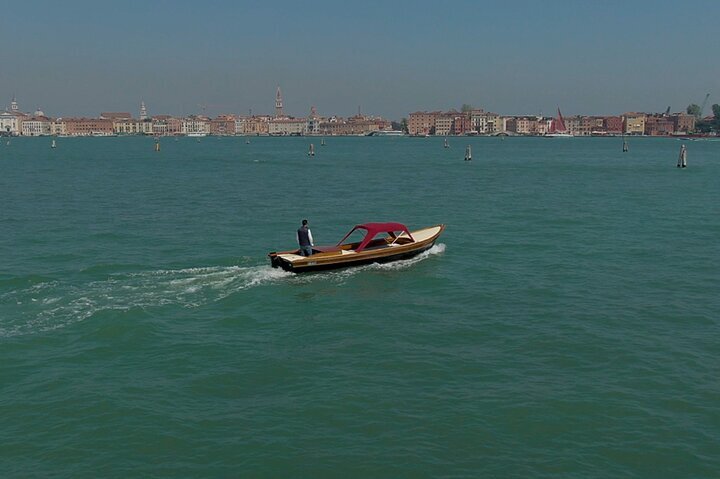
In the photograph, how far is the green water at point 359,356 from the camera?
1483 centimetres

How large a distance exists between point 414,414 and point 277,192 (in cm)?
5048

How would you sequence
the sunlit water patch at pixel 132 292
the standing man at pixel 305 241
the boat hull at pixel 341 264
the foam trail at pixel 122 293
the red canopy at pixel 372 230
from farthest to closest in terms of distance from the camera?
the red canopy at pixel 372 230
the standing man at pixel 305 241
the boat hull at pixel 341 264
the sunlit water patch at pixel 132 292
the foam trail at pixel 122 293

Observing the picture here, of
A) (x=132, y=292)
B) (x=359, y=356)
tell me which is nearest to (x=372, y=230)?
(x=132, y=292)

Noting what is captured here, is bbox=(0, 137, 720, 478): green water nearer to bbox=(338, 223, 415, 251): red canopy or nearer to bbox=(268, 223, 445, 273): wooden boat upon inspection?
bbox=(268, 223, 445, 273): wooden boat

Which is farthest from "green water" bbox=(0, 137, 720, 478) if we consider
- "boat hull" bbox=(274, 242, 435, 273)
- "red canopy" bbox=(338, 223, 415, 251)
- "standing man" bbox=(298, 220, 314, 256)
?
"red canopy" bbox=(338, 223, 415, 251)

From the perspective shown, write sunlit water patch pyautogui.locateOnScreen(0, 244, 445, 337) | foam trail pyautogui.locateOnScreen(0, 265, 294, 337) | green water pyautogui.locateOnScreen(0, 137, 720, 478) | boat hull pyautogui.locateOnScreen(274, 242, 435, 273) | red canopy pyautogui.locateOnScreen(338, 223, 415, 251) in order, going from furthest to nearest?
red canopy pyautogui.locateOnScreen(338, 223, 415, 251) → boat hull pyautogui.locateOnScreen(274, 242, 435, 273) → sunlit water patch pyautogui.locateOnScreen(0, 244, 445, 337) → foam trail pyautogui.locateOnScreen(0, 265, 294, 337) → green water pyautogui.locateOnScreen(0, 137, 720, 478)

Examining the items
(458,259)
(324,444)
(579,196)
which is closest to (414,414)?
(324,444)

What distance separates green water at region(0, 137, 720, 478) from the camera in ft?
48.6

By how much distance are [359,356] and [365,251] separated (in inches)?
423

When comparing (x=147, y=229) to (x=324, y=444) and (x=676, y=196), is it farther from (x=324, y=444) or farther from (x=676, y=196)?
(x=676, y=196)

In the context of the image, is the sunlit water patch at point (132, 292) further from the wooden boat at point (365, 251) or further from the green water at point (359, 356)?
the wooden boat at point (365, 251)

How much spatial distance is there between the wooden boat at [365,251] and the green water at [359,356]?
648mm

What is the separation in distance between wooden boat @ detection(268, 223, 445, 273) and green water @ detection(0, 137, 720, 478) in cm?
65

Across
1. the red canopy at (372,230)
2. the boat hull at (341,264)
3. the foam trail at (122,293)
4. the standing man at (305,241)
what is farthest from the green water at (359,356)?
the red canopy at (372,230)
